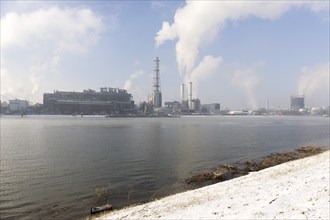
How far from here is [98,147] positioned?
185ft

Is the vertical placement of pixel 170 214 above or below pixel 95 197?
above

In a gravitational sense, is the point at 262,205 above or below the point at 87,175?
above

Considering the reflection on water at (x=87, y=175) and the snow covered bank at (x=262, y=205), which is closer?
the snow covered bank at (x=262, y=205)

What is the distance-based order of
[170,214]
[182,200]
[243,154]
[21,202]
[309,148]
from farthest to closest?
1. [309,148]
2. [243,154]
3. [21,202]
4. [182,200]
5. [170,214]

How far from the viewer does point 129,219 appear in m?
15.7

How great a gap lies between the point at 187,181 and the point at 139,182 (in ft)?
15.7

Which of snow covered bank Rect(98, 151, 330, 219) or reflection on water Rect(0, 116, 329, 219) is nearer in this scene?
snow covered bank Rect(98, 151, 330, 219)

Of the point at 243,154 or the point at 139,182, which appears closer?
the point at 139,182

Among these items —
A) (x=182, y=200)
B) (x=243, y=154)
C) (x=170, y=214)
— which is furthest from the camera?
(x=243, y=154)

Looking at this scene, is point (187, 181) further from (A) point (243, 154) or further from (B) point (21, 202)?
(A) point (243, 154)

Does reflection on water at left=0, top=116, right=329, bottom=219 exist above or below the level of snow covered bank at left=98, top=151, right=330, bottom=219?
below

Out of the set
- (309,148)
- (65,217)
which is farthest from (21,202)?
(309,148)

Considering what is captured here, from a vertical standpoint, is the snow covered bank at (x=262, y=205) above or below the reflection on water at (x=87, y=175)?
above

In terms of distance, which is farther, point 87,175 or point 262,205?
point 87,175
